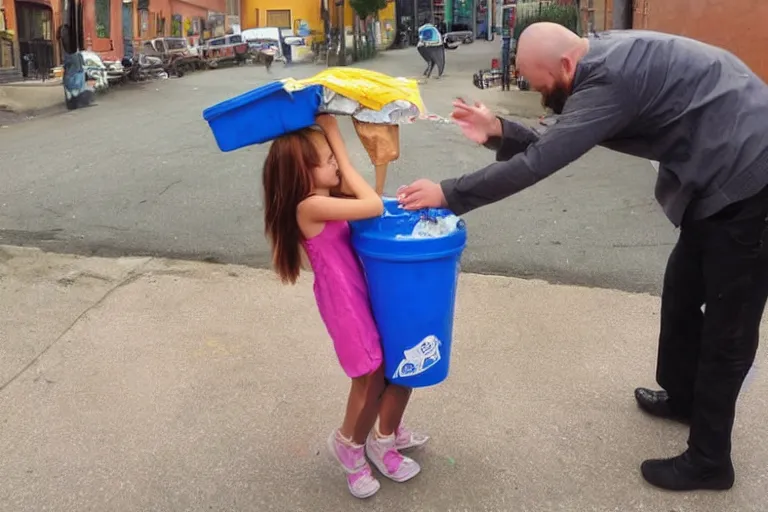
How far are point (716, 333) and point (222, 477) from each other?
183 cm

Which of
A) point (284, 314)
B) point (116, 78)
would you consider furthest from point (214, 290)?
point (116, 78)

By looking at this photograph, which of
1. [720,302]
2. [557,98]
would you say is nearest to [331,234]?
[557,98]

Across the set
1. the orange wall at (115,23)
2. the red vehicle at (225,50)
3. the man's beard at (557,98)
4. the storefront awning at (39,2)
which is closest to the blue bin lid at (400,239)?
the man's beard at (557,98)

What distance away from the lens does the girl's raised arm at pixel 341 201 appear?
89.7 inches

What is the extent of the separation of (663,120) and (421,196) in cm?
80

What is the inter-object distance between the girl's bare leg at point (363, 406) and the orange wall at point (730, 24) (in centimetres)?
750

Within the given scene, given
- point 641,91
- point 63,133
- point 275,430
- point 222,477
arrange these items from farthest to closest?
point 63,133 < point 275,430 < point 222,477 < point 641,91

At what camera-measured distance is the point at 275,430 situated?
9.97ft

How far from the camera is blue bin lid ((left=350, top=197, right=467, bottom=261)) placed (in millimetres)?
2268

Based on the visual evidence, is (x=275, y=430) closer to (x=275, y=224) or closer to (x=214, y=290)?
(x=275, y=224)

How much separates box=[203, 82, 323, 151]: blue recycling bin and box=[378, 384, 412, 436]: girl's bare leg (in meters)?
0.96

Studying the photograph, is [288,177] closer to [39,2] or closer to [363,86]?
[363,86]

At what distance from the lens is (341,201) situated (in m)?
2.28

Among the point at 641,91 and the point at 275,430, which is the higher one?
the point at 641,91
